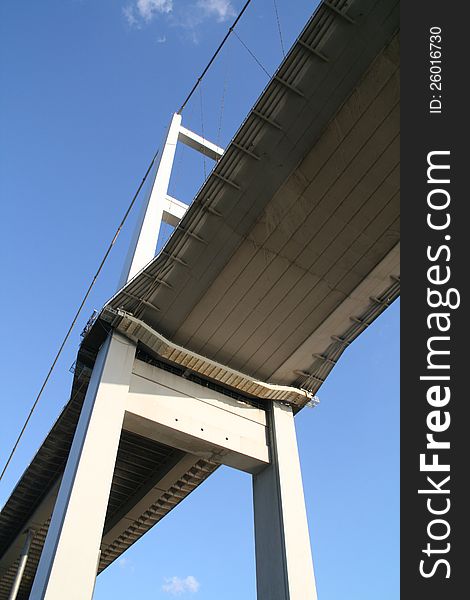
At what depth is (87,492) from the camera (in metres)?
10.8

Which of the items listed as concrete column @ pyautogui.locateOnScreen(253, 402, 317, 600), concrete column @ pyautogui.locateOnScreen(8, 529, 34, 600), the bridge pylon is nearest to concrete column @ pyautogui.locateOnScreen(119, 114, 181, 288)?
the bridge pylon

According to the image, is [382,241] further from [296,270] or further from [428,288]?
[428,288]

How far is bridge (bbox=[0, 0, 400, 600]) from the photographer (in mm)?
10398

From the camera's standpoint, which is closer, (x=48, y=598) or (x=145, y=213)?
(x=48, y=598)

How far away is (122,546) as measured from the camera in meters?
23.3

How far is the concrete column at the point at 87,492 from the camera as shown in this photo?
971 centimetres

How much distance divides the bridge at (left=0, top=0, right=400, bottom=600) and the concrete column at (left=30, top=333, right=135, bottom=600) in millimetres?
29

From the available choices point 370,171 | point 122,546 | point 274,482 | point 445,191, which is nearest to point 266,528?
point 274,482

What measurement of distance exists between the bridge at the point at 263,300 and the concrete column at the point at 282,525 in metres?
0.04

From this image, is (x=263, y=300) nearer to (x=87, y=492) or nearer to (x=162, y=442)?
(x=162, y=442)

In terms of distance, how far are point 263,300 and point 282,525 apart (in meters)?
5.32

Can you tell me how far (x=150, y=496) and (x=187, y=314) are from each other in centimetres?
853

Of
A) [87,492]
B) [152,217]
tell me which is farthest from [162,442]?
[152,217]

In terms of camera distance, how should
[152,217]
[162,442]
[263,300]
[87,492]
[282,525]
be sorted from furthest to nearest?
1. [152,217]
2. [162,442]
3. [263,300]
4. [282,525]
5. [87,492]
